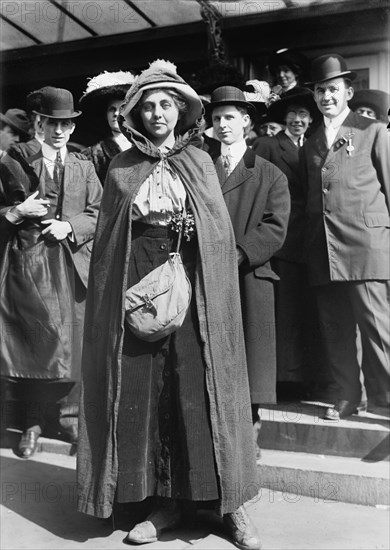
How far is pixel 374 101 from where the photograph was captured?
5352mm

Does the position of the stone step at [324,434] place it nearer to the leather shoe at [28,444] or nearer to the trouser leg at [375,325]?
the trouser leg at [375,325]

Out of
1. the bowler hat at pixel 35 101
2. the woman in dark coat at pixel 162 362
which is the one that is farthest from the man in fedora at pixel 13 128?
the woman in dark coat at pixel 162 362

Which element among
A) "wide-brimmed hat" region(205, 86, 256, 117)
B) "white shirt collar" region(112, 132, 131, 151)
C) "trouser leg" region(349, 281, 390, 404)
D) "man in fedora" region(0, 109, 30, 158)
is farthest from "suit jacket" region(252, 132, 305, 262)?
"man in fedora" region(0, 109, 30, 158)

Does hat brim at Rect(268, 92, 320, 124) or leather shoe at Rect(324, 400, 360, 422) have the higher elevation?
hat brim at Rect(268, 92, 320, 124)

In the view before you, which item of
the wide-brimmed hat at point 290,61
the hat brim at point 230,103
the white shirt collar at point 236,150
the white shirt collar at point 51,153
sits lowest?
the white shirt collar at point 236,150

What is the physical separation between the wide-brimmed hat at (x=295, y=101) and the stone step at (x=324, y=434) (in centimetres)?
208

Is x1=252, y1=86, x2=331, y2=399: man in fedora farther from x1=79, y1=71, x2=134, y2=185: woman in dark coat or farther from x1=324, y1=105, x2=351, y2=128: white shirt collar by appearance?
x1=79, y1=71, x2=134, y2=185: woman in dark coat

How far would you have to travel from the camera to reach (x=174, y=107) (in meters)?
3.71

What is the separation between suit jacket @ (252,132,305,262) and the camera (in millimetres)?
4973

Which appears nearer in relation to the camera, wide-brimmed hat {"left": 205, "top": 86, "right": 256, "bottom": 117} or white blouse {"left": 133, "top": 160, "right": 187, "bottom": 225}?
white blouse {"left": 133, "top": 160, "right": 187, "bottom": 225}

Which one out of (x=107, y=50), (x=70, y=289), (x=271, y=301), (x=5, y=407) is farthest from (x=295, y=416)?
(x=107, y=50)

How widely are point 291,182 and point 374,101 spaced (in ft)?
2.97

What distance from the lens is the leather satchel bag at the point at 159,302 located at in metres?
3.49

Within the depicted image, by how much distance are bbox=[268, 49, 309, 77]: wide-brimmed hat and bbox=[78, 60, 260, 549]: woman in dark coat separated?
247cm
